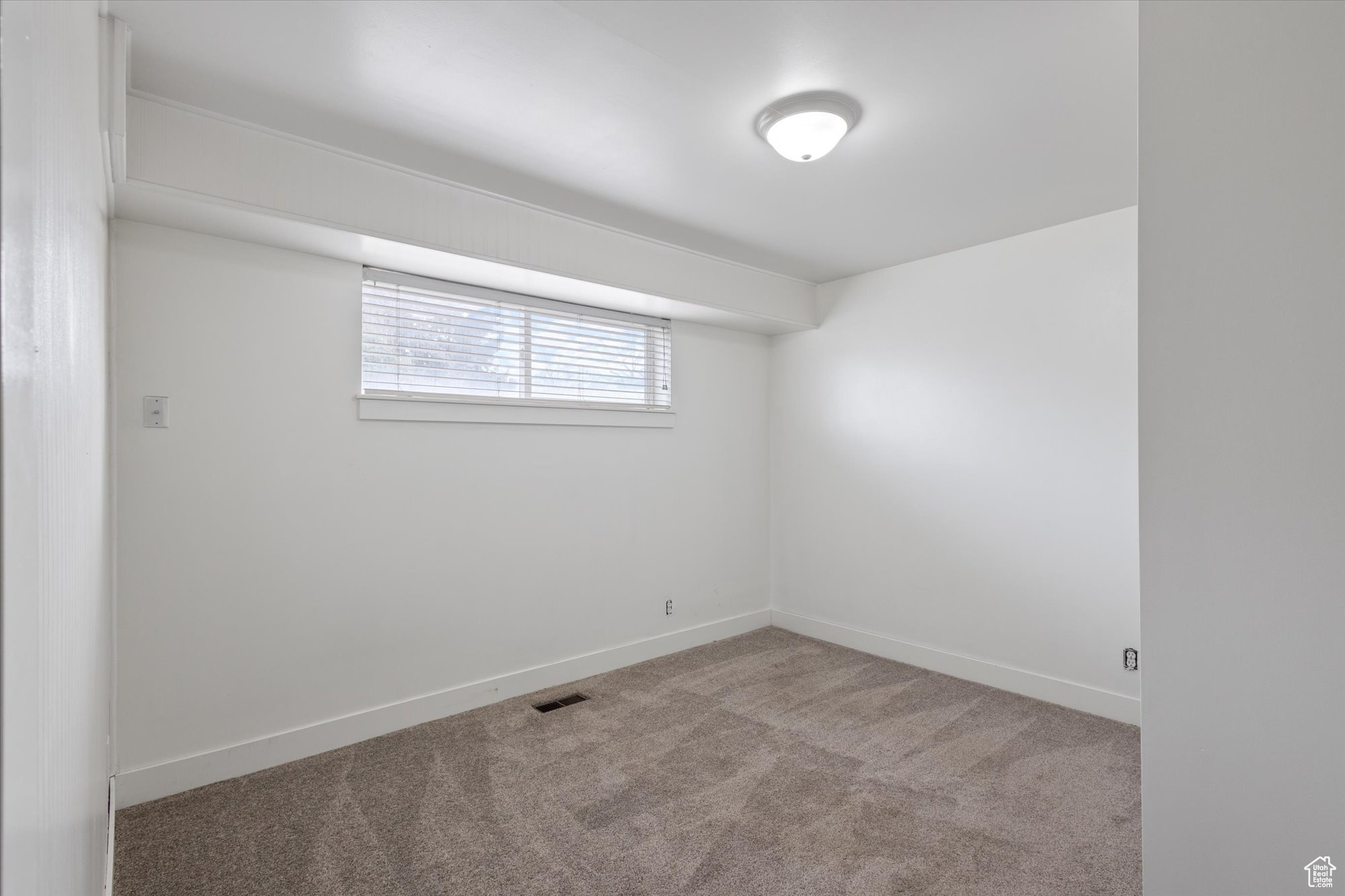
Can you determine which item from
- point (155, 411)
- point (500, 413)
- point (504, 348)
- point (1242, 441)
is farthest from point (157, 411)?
point (1242, 441)

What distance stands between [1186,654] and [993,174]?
229 cm

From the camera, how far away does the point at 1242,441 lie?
1133 mm

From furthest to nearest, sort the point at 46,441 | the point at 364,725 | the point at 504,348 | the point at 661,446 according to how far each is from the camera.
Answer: the point at 661,446
the point at 504,348
the point at 364,725
the point at 46,441

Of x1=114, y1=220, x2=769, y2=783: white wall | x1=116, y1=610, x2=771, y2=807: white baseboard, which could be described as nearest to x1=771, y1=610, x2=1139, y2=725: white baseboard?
x1=116, y1=610, x2=771, y2=807: white baseboard

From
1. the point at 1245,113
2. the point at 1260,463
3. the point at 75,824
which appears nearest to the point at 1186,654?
the point at 1260,463

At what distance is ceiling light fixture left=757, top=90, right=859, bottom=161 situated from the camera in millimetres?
2186

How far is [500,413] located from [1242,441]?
10.1 feet

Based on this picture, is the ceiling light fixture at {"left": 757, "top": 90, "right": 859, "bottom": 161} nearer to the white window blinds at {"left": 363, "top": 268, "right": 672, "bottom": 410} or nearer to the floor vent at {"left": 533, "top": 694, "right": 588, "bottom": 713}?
the white window blinds at {"left": 363, "top": 268, "right": 672, "bottom": 410}

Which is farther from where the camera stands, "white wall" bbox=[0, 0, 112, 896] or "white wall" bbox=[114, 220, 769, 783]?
"white wall" bbox=[114, 220, 769, 783]

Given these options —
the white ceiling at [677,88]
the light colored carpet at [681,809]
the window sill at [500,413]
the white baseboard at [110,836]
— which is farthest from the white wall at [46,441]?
the window sill at [500,413]

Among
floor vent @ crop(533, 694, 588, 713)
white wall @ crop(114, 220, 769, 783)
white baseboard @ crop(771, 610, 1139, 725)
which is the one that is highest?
white wall @ crop(114, 220, 769, 783)

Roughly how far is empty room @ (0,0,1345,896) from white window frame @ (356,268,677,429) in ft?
0.08

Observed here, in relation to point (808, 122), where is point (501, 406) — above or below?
below

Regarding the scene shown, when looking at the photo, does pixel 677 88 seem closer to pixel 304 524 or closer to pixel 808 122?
pixel 808 122
